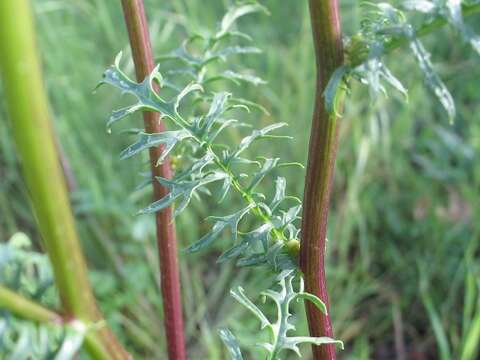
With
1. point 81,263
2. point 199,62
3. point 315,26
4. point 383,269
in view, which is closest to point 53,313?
point 81,263

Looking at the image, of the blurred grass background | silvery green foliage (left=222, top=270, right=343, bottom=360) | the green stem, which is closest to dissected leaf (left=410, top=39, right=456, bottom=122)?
silvery green foliage (left=222, top=270, right=343, bottom=360)

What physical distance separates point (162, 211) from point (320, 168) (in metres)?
0.23

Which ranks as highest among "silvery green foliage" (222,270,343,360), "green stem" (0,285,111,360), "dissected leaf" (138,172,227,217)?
"dissected leaf" (138,172,227,217)

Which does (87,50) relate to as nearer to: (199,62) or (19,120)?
(199,62)

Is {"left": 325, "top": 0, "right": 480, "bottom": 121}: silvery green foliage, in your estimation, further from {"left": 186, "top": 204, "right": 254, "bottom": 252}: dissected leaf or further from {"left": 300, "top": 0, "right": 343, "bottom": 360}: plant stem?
{"left": 186, "top": 204, "right": 254, "bottom": 252}: dissected leaf

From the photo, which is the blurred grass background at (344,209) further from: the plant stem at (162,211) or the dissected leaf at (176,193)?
the dissected leaf at (176,193)

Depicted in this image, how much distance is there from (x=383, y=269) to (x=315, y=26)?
1.55 metres

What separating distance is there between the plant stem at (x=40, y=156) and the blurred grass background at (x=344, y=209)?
3.77 ft

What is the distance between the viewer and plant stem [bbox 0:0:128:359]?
425 mm

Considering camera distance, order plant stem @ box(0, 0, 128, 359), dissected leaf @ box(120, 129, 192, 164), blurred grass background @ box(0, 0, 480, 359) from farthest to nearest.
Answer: blurred grass background @ box(0, 0, 480, 359) < dissected leaf @ box(120, 129, 192, 164) < plant stem @ box(0, 0, 128, 359)

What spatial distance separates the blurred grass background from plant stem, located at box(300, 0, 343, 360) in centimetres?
96

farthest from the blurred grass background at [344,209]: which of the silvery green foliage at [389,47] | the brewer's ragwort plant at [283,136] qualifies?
the silvery green foliage at [389,47]

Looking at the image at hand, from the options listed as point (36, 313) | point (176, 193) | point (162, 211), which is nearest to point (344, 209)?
point (162, 211)

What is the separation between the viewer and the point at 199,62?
2.74 feet
